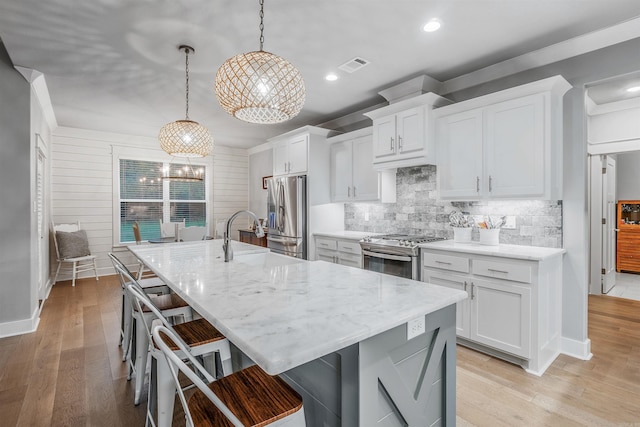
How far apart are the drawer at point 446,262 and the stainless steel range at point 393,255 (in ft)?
0.31

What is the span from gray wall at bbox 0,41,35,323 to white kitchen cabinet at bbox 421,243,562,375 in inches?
166

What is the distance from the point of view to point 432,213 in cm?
375

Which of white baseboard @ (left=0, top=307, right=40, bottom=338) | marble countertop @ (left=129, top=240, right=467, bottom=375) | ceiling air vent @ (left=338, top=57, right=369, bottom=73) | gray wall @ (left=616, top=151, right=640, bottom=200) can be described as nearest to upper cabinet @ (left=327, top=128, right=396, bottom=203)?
ceiling air vent @ (left=338, top=57, right=369, bottom=73)

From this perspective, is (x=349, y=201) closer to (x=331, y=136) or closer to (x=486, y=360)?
(x=331, y=136)

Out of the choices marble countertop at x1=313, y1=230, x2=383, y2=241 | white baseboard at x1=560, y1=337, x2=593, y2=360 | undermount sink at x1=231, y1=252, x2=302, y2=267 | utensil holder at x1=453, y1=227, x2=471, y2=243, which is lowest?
white baseboard at x1=560, y1=337, x2=593, y2=360

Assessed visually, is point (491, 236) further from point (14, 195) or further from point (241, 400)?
point (14, 195)

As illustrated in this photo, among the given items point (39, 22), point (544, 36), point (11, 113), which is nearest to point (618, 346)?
point (544, 36)

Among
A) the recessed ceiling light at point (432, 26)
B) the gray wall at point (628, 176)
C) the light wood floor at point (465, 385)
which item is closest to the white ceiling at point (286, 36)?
the recessed ceiling light at point (432, 26)

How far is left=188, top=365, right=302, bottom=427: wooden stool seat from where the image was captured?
98 centimetres

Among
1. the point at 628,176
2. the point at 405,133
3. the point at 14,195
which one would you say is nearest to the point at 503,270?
the point at 405,133

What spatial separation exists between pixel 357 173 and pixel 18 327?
13.7ft

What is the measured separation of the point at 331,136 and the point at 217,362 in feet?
12.4

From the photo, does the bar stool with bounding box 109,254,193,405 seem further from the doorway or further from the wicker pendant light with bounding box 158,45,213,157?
the doorway

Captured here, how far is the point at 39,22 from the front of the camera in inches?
94.7
